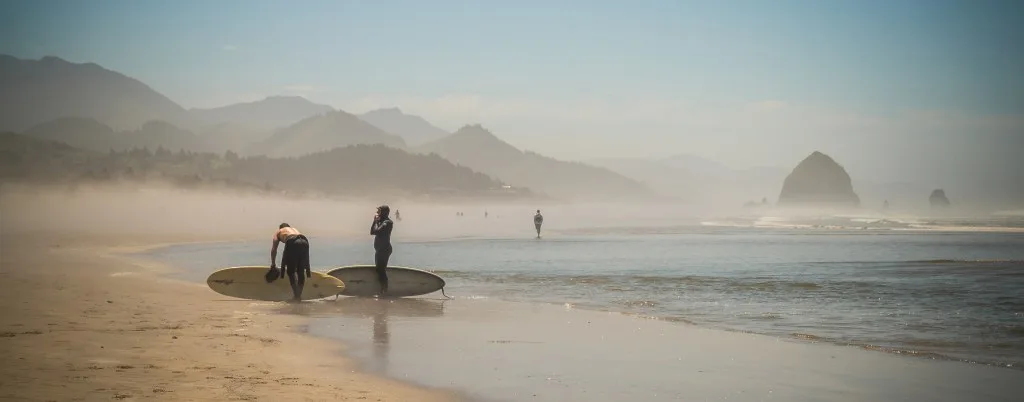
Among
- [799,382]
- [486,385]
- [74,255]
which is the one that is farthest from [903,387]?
[74,255]

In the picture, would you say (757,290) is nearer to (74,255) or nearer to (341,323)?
(341,323)

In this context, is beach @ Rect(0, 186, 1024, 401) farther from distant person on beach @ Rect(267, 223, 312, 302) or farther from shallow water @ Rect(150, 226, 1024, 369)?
distant person on beach @ Rect(267, 223, 312, 302)

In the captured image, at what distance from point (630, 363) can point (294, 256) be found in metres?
8.33

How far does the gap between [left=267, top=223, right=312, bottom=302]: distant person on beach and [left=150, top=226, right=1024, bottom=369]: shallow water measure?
3.80m

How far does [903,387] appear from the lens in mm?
8930

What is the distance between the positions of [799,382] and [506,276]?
49.0 feet

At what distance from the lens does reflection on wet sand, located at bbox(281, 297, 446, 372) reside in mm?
14492

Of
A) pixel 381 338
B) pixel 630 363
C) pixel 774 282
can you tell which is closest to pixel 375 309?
pixel 381 338

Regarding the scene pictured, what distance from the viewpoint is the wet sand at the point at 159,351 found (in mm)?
7953

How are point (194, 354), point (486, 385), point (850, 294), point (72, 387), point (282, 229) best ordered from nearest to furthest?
point (72, 387)
point (486, 385)
point (194, 354)
point (282, 229)
point (850, 294)

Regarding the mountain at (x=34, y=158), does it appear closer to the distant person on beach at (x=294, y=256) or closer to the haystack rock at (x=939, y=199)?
the distant person on beach at (x=294, y=256)

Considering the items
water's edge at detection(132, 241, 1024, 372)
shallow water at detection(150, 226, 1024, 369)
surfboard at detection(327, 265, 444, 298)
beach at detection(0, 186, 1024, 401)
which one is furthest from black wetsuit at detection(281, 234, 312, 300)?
shallow water at detection(150, 226, 1024, 369)

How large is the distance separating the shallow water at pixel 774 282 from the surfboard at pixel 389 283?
1486 millimetres

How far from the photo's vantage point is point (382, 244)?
1722 centimetres
